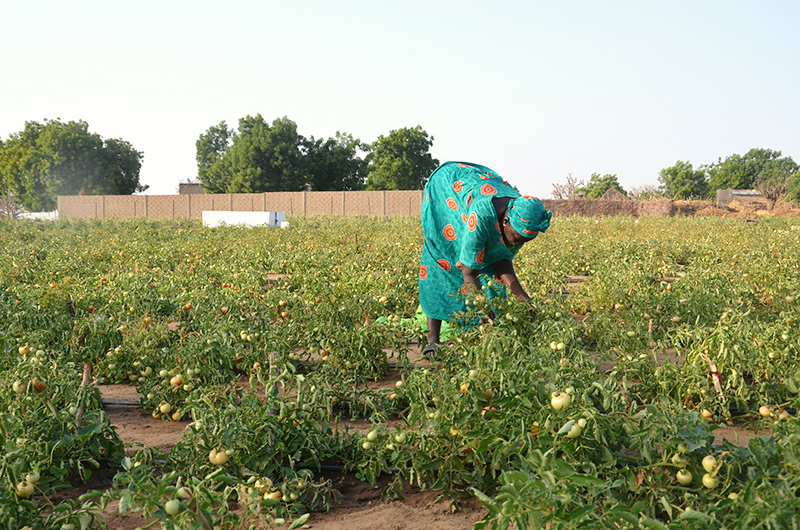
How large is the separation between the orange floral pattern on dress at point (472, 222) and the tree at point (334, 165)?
112 ft

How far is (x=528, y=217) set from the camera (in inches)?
110

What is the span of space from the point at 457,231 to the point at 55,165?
4059 cm

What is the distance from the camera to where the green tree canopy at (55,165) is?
36.4 m

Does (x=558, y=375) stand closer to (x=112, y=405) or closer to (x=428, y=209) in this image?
(x=428, y=209)

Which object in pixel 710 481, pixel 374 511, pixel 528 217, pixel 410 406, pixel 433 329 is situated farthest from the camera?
pixel 433 329

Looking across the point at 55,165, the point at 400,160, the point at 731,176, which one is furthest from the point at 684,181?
the point at 55,165

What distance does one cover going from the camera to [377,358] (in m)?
3.24

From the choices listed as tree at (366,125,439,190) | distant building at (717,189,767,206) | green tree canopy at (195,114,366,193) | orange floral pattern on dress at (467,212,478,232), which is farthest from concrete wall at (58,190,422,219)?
distant building at (717,189,767,206)

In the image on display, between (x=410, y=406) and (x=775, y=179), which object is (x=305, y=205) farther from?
(x=775, y=179)

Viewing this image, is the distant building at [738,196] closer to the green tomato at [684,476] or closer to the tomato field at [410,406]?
the tomato field at [410,406]

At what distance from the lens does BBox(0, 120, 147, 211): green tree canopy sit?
36.4m

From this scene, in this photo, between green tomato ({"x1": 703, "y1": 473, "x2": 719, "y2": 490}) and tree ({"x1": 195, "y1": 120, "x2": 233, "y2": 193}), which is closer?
green tomato ({"x1": 703, "y1": 473, "x2": 719, "y2": 490})

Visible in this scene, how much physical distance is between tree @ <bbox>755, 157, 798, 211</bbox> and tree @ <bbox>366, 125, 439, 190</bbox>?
18.4 m

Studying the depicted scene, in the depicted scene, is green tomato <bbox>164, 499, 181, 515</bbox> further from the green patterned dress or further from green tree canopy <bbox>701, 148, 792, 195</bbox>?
green tree canopy <bbox>701, 148, 792, 195</bbox>
